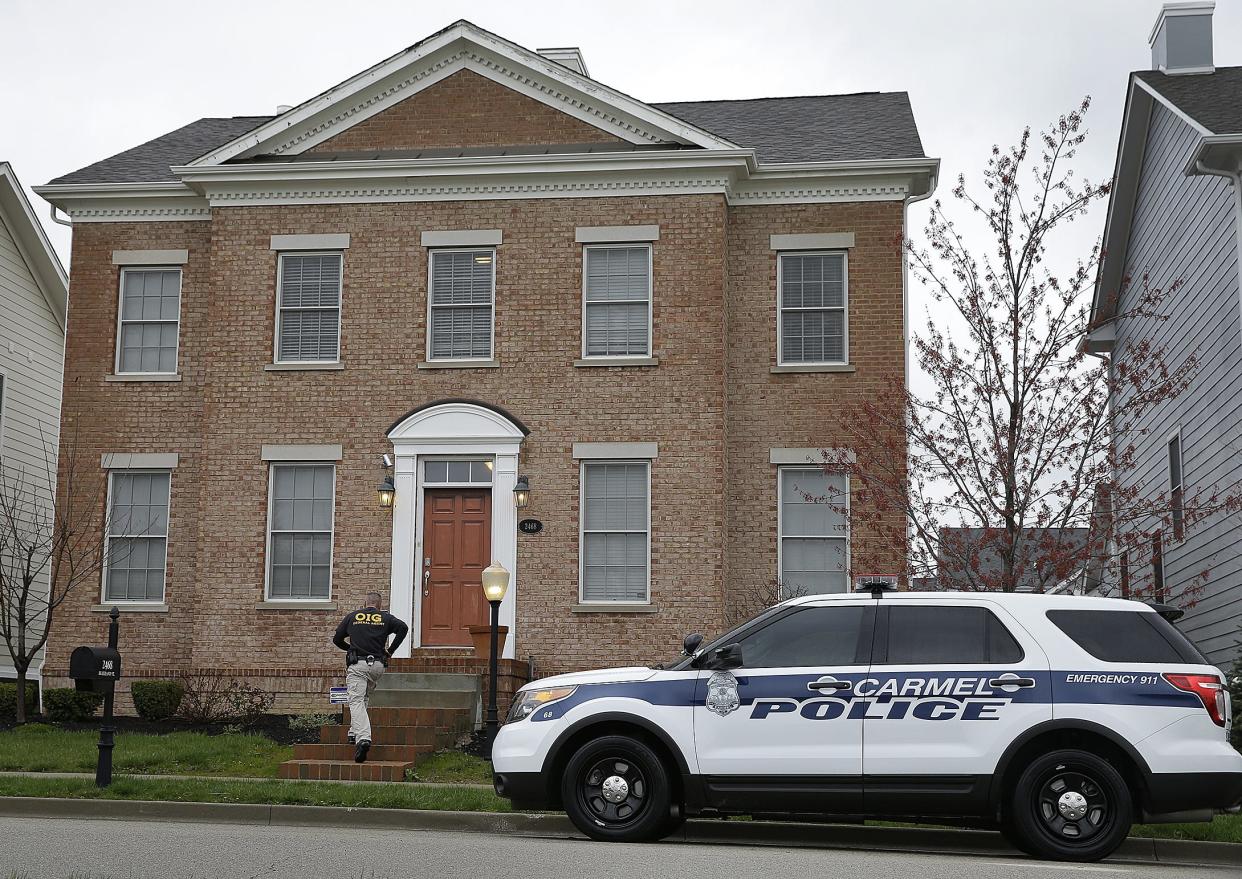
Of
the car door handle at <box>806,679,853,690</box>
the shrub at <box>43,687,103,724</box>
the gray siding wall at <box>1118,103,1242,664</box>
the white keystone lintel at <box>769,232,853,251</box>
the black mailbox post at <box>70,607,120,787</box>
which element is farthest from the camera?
the white keystone lintel at <box>769,232,853,251</box>

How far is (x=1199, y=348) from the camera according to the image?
18.5 m

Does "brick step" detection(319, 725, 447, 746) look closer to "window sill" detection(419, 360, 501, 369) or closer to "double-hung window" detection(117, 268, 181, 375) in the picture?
"window sill" detection(419, 360, 501, 369)

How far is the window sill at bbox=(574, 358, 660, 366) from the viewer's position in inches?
766

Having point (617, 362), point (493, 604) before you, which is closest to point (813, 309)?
point (617, 362)

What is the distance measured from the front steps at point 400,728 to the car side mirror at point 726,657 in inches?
208

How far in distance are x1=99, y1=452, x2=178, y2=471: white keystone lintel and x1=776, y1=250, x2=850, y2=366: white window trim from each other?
341 inches

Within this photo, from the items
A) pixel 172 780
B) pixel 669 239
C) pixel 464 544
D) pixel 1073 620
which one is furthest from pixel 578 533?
pixel 1073 620

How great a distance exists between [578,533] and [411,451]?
2.52 m

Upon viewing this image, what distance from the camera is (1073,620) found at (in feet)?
33.2

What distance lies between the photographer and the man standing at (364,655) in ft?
49.4

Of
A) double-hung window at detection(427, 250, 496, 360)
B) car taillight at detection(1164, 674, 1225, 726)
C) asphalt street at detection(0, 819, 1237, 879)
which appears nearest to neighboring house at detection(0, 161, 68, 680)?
double-hung window at detection(427, 250, 496, 360)

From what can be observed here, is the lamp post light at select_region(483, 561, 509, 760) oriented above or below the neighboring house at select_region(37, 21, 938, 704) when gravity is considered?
below

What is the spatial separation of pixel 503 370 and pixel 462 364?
0.56 m

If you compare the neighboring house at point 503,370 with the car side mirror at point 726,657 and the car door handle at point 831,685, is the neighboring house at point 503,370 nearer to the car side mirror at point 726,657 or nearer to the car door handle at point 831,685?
the car side mirror at point 726,657
